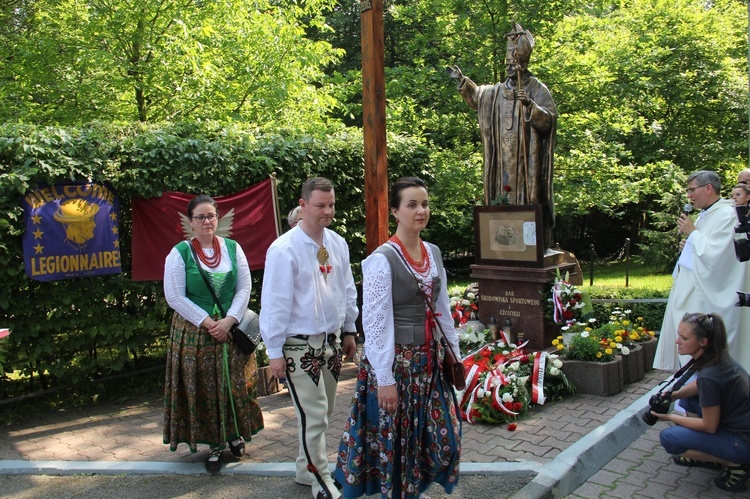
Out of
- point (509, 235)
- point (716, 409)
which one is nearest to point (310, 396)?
point (716, 409)

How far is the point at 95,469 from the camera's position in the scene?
14.8 feet

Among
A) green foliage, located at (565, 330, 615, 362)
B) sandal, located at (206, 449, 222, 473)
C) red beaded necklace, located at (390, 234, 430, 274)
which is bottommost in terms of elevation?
sandal, located at (206, 449, 222, 473)

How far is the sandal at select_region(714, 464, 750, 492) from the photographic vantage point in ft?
12.8

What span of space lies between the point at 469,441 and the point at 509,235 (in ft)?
9.45

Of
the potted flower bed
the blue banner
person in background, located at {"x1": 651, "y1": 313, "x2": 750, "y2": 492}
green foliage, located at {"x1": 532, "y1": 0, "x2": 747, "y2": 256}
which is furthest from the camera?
green foliage, located at {"x1": 532, "y1": 0, "x2": 747, "y2": 256}

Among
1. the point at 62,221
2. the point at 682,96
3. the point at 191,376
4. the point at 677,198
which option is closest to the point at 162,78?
the point at 62,221

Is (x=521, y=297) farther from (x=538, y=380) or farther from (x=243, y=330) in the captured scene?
(x=243, y=330)

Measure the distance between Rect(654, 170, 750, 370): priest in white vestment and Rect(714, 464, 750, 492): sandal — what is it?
1427 mm

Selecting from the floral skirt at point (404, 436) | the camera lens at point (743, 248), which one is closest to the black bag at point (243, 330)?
the floral skirt at point (404, 436)

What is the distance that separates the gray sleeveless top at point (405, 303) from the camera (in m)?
3.23

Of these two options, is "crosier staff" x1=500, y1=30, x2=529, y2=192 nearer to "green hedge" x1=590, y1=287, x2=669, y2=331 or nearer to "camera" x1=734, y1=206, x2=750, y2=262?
"green hedge" x1=590, y1=287, x2=669, y2=331

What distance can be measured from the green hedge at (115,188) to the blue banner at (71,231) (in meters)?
0.10

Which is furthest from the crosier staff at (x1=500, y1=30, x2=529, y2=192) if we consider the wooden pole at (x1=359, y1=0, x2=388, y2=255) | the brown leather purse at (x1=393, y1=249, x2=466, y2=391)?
the brown leather purse at (x1=393, y1=249, x2=466, y2=391)

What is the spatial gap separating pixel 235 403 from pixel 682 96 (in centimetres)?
1762
